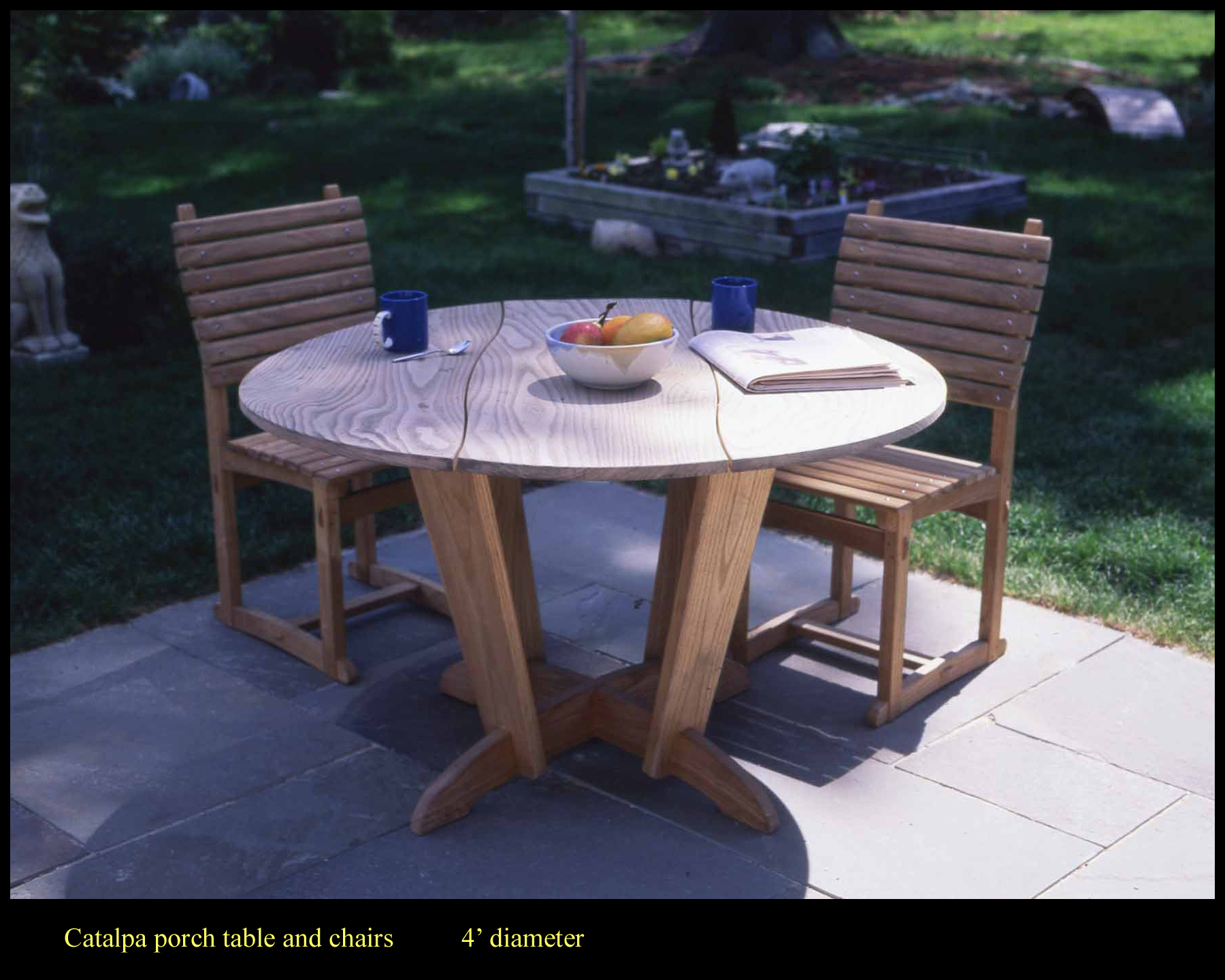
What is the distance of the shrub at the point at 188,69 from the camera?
1431cm

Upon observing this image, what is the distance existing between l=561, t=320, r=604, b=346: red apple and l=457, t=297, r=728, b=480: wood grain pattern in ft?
0.34

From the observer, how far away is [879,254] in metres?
3.63

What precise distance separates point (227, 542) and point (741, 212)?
14.8 ft

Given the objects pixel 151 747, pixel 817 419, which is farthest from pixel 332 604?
pixel 817 419

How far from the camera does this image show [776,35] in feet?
52.7

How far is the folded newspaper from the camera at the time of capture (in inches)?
108

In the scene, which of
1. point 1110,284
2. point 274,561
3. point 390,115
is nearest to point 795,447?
point 274,561

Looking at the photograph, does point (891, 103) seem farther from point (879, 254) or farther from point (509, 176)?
point (879, 254)

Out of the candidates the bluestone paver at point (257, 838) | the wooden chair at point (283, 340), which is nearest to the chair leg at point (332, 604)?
the wooden chair at point (283, 340)

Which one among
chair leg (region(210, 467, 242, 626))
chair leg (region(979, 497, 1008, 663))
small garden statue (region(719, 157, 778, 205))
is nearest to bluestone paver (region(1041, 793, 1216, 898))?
chair leg (region(979, 497, 1008, 663))

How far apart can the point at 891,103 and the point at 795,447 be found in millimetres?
11187

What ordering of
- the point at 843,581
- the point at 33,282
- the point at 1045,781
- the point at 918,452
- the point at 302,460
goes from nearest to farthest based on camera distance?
the point at 1045,781 < the point at 302,460 < the point at 918,452 < the point at 843,581 < the point at 33,282

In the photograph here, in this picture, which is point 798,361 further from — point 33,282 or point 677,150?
point 677,150

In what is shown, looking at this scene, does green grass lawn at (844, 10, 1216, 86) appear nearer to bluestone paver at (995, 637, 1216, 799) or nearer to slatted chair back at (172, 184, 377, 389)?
bluestone paver at (995, 637, 1216, 799)
